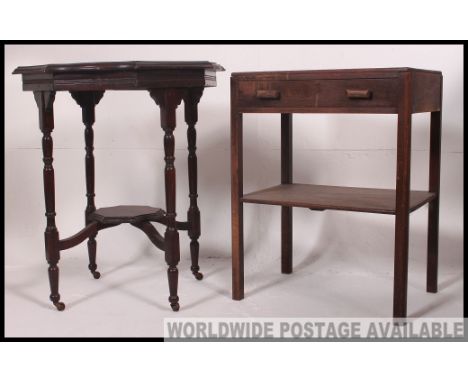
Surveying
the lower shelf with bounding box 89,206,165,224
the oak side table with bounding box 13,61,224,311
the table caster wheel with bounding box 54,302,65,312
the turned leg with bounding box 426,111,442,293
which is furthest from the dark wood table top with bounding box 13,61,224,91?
the turned leg with bounding box 426,111,442,293

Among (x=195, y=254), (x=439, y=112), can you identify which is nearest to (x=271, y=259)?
(x=195, y=254)

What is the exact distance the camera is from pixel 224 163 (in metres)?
4.17

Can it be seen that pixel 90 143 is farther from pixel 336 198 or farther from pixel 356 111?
pixel 356 111

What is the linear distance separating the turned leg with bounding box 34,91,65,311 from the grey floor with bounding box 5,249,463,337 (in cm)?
14

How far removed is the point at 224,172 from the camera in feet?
13.7

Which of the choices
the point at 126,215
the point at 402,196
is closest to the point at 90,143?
the point at 126,215

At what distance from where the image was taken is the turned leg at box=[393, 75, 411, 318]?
111 inches

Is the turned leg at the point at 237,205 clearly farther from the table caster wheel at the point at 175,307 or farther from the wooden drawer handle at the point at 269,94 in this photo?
the table caster wheel at the point at 175,307

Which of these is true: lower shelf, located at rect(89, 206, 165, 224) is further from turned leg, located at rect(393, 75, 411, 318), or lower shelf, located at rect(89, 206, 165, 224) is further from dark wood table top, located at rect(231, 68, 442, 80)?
turned leg, located at rect(393, 75, 411, 318)

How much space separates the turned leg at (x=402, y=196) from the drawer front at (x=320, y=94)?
2.0 inches

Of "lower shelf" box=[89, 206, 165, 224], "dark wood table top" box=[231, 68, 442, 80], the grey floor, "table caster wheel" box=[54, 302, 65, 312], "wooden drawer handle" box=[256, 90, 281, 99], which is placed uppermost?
"dark wood table top" box=[231, 68, 442, 80]

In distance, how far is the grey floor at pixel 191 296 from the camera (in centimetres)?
316

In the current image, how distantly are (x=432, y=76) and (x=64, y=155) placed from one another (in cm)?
218

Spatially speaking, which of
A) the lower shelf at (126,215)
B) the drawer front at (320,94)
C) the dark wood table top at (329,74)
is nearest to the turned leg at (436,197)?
the dark wood table top at (329,74)
